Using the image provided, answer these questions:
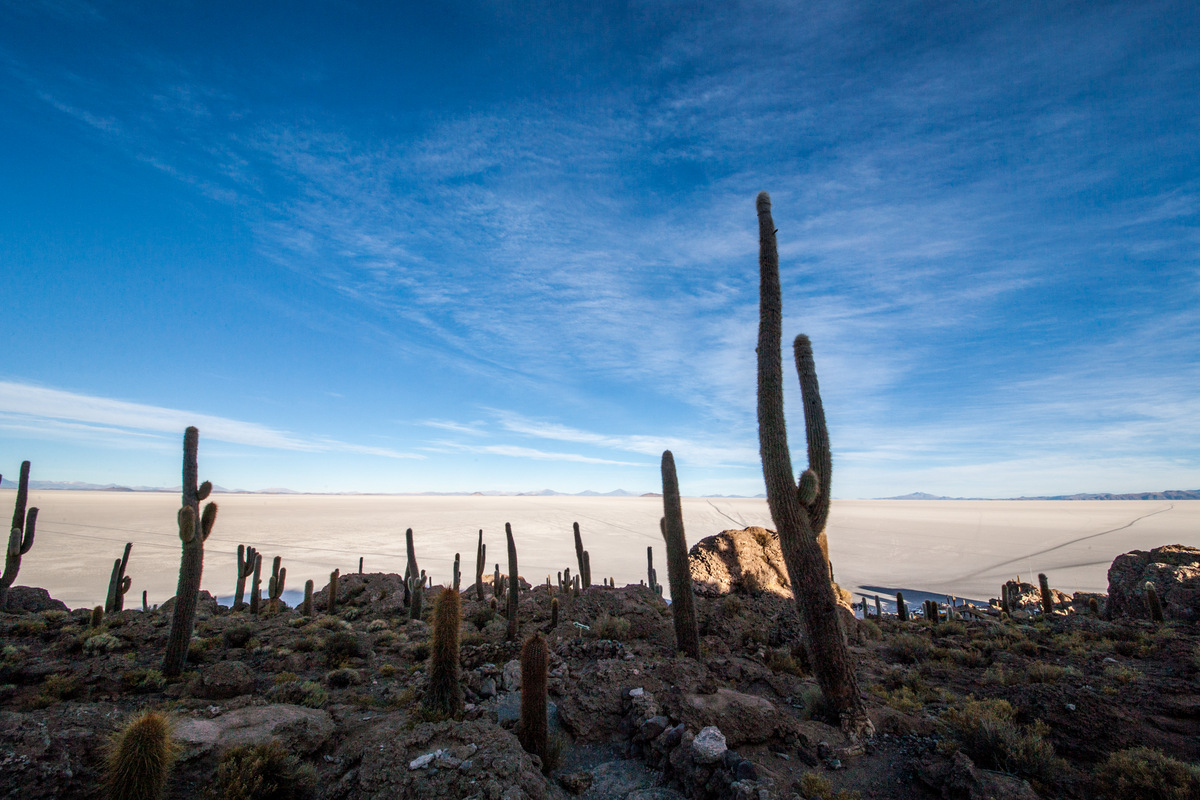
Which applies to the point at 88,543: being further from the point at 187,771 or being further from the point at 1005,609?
the point at 1005,609

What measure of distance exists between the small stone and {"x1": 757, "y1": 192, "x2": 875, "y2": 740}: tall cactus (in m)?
2.16

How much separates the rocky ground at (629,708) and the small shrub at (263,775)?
1.1 inches

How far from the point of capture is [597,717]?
7.77 meters

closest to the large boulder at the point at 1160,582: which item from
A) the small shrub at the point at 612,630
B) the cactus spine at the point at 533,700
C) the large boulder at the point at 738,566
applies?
the large boulder at the point at 738,566

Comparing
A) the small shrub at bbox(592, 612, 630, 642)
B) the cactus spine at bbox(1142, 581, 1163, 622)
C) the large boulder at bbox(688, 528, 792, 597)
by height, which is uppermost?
the large boulder at bbox(688, 528, 792, 597)

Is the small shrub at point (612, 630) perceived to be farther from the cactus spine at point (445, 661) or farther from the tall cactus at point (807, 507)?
the tall cactus at point (807, 507)

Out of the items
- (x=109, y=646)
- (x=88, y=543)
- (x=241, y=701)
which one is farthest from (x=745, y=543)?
(x=88, y=543)

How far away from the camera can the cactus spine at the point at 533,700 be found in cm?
667

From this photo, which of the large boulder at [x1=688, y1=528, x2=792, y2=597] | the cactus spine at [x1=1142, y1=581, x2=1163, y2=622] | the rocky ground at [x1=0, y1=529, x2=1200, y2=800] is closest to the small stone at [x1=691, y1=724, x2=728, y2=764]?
the rocky ground at [x1=0, y1=529, x2=1200, y2=800]

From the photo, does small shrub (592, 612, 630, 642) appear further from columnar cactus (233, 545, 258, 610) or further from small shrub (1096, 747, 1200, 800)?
columnar cactus (233, 545, 258, 610)

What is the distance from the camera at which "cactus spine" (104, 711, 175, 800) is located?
441 centimetres

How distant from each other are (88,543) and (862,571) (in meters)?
52.9

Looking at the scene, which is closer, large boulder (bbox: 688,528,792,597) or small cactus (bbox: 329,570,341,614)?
large boulder (bbox: 688,528,792,597)

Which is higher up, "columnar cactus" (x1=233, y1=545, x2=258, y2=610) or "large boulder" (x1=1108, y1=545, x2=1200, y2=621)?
"columnar cactus" (x1=233, y1=545, x2=258, y2=610)
